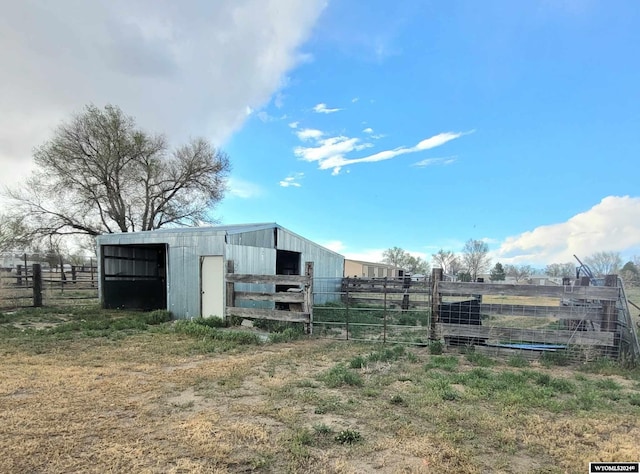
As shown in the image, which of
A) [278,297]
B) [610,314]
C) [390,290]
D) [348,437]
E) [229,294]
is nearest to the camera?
[348,437]

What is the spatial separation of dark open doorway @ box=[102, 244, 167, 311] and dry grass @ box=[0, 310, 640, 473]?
26.5 ft

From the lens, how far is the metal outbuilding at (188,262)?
10852mm

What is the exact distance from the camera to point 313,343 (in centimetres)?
820

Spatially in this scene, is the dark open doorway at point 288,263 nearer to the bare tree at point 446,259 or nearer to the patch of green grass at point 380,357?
the patch of green grass at point 380,357

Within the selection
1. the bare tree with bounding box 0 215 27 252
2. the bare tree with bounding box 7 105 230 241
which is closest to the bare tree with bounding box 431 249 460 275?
the bare tree with bounding box 7 105 230 241

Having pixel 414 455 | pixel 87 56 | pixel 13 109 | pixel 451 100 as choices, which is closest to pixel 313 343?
pixel 414 455

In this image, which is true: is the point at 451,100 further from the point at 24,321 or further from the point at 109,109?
the point at 109,109

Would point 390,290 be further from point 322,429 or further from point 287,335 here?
point 322,429

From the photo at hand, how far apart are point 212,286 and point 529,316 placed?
26.7 ft

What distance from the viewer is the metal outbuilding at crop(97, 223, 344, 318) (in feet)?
35.6

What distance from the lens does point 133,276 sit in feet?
49.0

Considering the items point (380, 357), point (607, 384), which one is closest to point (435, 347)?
point (380, 357)

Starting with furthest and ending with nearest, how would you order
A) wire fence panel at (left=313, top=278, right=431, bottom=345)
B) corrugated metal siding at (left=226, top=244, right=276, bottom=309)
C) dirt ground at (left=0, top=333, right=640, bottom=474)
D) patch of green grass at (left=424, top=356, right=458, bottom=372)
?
corrugated metal siding at (left=226, top=244, right=276, bottom=309), wire fence panel at (left=313, top=278, right=431, bottom=345), patch of green grass at (left=424, top=356, right=458, bottom=372), dirt ground at (left=0, top=333, right=640, bottom=474)

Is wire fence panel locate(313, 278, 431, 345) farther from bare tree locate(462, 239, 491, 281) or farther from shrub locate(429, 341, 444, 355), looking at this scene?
bare tree locate(462, 239, 491, 281)
